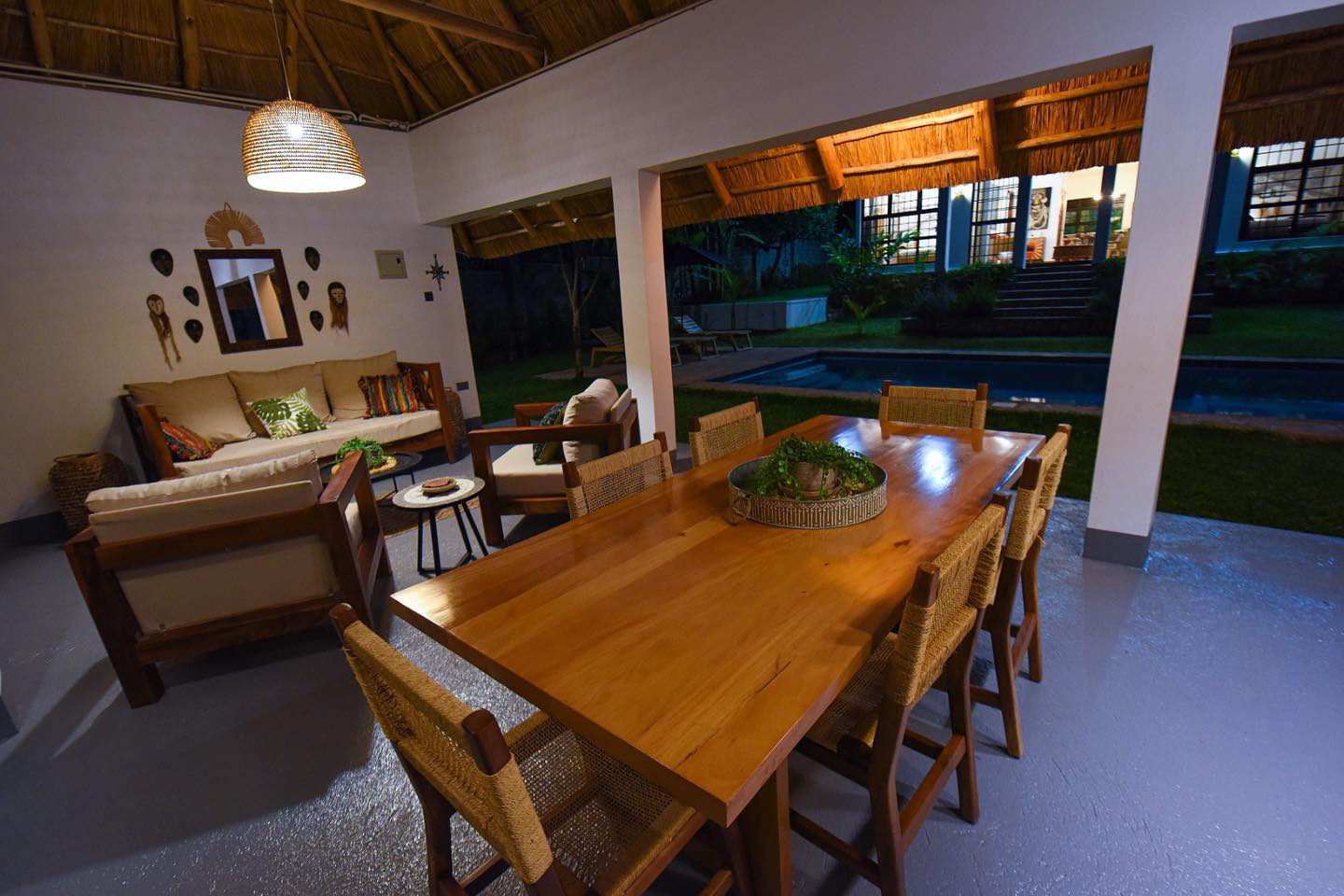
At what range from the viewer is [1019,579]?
1713mm

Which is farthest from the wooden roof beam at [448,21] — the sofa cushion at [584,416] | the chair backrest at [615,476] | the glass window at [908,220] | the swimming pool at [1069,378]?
the glass window at [908,220]

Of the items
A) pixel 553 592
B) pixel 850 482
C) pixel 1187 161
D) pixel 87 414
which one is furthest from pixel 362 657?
pixel 87 414

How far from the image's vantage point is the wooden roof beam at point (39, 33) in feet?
12.0

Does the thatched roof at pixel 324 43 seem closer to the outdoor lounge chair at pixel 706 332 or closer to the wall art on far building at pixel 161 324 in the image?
the wall art on far building at pixel 161 324

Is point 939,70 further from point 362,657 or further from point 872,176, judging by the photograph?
point 362,657

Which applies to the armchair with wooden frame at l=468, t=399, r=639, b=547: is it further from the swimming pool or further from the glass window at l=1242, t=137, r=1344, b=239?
the glass window at l=1242, t=137, r=1344, b=239

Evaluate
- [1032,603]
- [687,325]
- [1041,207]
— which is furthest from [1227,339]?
[1032,603]

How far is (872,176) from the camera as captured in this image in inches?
156

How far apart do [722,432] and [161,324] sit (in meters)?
4.62

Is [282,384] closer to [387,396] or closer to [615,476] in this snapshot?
Answer: [387,396]

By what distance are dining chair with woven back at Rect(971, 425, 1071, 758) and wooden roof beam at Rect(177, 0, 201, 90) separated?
5838 millimetres

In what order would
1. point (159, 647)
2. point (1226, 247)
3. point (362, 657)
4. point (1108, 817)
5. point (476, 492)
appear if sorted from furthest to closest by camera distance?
point (1226, 247), point (476, 492), point (159, 647), point (1108, 817), point (362, 657)

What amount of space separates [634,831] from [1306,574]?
10.2 feet

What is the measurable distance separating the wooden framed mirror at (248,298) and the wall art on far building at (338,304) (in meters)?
0.30
